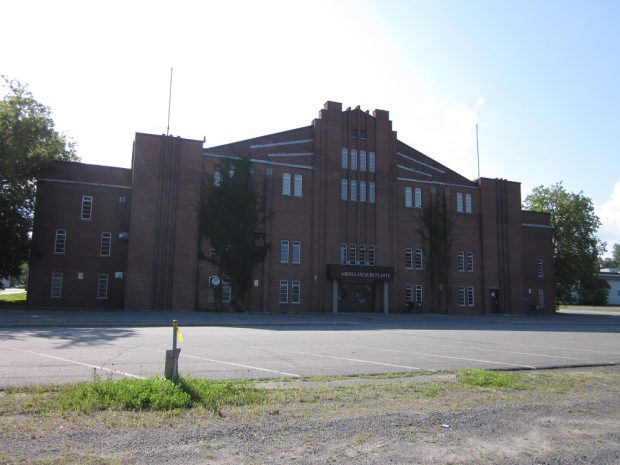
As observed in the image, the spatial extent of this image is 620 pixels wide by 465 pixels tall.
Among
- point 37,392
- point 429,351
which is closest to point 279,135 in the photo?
point 429,351

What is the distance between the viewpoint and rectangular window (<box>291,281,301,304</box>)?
38500mm

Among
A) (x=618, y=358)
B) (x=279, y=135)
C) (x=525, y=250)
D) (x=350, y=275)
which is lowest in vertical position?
(x=618, y=358)

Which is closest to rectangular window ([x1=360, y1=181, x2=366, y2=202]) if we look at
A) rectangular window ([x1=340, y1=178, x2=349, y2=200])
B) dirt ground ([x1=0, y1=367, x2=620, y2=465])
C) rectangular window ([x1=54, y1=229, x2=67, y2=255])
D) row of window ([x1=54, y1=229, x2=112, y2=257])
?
rectangular window ([x1=340, y1=178, x2=349, y2=200])

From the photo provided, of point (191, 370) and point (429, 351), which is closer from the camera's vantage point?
point (191, 370)

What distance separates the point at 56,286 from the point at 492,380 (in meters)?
33.2

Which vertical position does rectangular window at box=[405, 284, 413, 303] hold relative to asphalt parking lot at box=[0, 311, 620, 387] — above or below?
above

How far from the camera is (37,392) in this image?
764 centimetres

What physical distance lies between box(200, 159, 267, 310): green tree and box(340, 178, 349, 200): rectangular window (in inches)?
284

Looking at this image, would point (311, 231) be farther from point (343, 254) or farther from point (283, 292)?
point (283, 292)

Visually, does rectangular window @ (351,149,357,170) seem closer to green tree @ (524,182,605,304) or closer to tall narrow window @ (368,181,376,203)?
tall narrow window @ (368,181,376,203)

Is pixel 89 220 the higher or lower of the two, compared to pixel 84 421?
higher

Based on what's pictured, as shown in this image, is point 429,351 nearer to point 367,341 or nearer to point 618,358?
Answer: point 367,341

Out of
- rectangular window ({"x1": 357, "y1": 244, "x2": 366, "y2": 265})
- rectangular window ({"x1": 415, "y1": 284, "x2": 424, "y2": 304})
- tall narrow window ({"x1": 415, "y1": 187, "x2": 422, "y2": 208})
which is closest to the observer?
rectangular window ({"x1": 357, "y1": 244, "x2": 366, "y2": 265})

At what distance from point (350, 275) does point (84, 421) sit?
1321 inches
